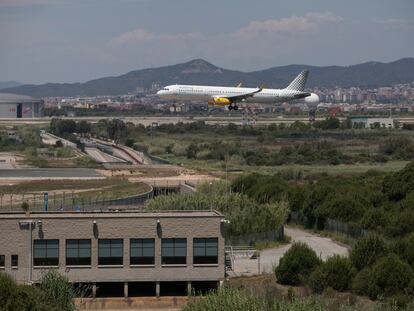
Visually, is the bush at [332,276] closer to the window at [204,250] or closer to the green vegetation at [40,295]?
the window at [204,250]

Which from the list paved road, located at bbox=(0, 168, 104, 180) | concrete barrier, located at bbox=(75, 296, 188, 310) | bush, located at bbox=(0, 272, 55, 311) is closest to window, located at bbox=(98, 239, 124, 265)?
concrete barrier, located at bbox=(75, 296, 188, 310)

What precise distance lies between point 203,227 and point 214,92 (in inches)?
4085

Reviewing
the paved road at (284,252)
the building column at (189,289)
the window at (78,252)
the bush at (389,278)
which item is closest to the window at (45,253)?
the window at (78,252)

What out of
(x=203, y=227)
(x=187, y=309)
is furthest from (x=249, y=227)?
(x=187, y=309)

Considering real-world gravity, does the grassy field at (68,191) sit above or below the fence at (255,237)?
below

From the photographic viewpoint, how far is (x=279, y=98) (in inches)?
6102

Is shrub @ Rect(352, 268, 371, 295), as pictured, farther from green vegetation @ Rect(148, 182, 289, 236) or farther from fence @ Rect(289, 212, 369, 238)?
green vegetation @ Rect(148, 182, 289, 236)

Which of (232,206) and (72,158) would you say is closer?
(232,206)

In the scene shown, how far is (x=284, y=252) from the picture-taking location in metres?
47.3

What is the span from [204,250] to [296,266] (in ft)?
11.5

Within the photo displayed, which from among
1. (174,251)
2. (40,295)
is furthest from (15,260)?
(40,295)

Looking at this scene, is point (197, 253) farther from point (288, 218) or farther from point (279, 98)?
point (279, 98)

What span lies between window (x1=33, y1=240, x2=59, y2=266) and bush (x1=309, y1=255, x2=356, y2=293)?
8338 mm

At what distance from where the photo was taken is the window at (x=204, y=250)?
38219 millimetres
